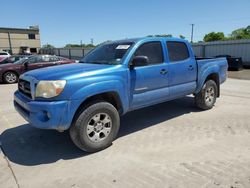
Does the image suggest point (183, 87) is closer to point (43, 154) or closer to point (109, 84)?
point (109, 84)

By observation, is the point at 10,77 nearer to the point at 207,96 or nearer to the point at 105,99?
the point at 105,99

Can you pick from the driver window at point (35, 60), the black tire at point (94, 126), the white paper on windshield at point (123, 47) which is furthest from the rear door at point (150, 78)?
the driver window at point (35, 60)

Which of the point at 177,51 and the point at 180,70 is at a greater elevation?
the point at 177,51

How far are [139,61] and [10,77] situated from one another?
10.8 metres

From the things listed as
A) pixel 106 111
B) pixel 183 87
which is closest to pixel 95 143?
pixel 106 111

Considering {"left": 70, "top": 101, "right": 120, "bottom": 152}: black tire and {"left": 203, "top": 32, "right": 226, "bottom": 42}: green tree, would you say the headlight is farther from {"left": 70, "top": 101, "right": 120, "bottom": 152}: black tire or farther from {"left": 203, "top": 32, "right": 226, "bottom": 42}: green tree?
{"left": 203, "top": 32, "right": 226, "bottom": 42}: green tree

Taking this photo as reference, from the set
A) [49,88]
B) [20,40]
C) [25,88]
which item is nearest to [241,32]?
[20,40]

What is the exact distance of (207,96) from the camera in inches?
254

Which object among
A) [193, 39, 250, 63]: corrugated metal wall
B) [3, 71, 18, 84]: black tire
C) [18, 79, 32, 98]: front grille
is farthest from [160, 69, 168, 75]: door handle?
[193, 39, 250, 63]: corrugated metal wall

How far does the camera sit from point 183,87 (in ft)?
18.1

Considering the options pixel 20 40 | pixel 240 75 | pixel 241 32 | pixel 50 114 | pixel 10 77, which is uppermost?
pixel 241 32

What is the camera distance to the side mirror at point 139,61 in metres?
4.22

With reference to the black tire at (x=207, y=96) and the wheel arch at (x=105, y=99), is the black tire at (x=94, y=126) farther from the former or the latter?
the black tire at (x=207, y=96)

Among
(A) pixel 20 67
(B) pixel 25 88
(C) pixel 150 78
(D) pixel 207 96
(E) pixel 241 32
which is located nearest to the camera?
(B) pixel 25 88
